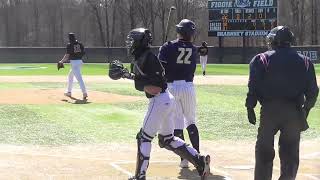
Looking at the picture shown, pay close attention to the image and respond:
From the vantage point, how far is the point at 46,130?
10.8 m

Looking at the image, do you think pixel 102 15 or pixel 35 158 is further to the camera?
pixel 102 15

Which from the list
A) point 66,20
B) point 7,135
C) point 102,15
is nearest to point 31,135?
point 7,135

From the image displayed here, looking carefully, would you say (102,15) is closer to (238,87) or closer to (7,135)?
(238,87)

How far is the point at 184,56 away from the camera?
7.44 metres

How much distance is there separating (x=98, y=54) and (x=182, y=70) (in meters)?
39.7

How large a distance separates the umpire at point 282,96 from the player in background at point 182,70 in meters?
1.78

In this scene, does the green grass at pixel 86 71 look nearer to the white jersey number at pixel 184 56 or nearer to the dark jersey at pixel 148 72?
the white jersey number at pixel 184 56

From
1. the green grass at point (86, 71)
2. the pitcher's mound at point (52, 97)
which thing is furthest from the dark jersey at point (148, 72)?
the green grass at point (86, 71)

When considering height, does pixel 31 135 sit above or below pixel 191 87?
below

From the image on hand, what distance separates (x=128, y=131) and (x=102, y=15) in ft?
247

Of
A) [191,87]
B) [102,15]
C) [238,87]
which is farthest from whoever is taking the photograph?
[102,15]

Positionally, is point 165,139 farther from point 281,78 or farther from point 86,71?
point 86,71

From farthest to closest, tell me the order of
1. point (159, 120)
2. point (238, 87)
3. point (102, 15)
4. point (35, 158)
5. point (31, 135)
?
point (102, 15)
point (238, 87)
point (31, 135)
point (35, 158)
point (159, 120)

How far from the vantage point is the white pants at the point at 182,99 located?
24.6 ft
